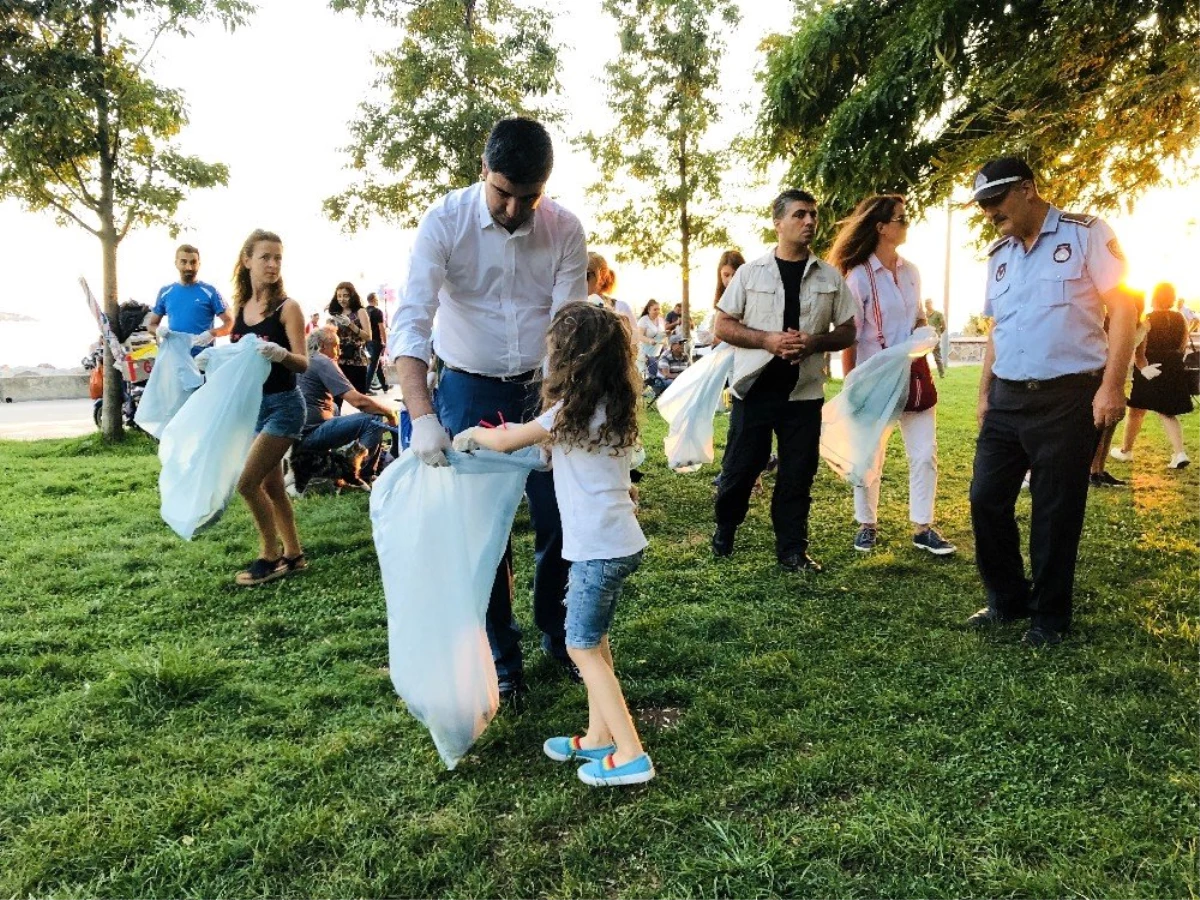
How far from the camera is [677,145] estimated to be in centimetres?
1670

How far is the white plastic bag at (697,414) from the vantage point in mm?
4980

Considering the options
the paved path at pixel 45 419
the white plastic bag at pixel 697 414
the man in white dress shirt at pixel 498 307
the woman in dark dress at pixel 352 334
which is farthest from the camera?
the paved path at pixel 45 419

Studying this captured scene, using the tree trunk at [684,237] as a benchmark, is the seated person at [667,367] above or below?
below

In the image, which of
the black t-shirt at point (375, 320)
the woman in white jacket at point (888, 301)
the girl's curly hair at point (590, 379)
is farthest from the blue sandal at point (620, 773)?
the black t-shirt at point (375, 320)

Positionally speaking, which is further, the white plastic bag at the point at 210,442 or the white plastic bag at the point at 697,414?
the white plastic bag at the point at 697,414

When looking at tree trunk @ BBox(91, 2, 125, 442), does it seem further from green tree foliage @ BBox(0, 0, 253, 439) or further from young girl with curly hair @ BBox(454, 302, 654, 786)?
young girl with curly hair @ BBox(454, 302, 654, 786)

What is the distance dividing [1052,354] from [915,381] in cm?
129

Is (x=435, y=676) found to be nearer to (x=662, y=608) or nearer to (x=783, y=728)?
Result: (x=783, y=728)

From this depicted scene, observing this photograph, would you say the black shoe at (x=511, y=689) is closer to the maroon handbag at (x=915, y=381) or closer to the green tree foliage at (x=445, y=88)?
the maroon handbag at (x=915, y=381)

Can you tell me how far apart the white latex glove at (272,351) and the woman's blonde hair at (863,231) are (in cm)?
289

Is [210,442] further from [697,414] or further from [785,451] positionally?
[785,451]

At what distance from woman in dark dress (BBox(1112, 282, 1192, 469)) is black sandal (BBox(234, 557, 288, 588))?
6824 millimetres

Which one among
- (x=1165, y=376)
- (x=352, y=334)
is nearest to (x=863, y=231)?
(x=1165, y=376)

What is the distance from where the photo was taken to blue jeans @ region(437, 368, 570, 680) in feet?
9.14
